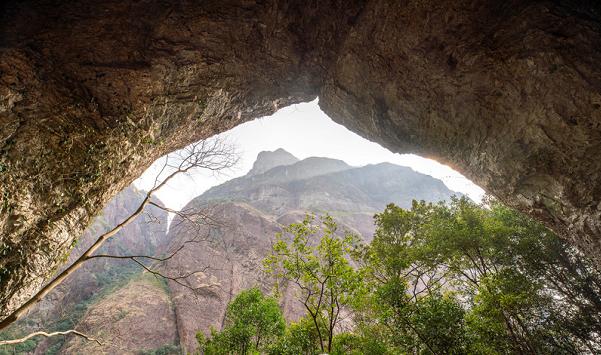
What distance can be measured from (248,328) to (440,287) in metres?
9.37

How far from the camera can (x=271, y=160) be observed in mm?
106562

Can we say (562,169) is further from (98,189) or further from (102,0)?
(102,0)

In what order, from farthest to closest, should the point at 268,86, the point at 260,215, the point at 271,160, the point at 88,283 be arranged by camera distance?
the point at 271,160, the point at 260,215, the point at 88,283, the point at 268,86

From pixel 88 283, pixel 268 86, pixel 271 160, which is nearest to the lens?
pixel 268 86

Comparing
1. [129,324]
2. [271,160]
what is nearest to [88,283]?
[129,324]

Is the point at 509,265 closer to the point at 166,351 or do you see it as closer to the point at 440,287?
the point at 440,287

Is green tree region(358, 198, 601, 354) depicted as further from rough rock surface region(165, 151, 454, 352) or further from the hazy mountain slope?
the hazy mountain slope

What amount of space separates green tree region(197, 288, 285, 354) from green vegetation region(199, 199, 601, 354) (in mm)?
125

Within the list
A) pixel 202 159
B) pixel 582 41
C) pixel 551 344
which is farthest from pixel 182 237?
pixel 582 41

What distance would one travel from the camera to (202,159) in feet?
31.0

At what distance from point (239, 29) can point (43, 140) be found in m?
6.88

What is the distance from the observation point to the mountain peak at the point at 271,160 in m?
102

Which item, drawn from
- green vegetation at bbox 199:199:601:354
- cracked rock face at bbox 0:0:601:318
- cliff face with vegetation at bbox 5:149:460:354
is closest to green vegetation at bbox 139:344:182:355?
cliff face with vegetation at bbox 5:149:460:354

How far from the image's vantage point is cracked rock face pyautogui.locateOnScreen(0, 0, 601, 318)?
6.70 meters
